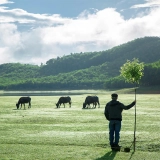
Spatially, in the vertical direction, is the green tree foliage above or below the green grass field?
above

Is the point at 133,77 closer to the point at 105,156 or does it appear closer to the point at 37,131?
the point at 105,156

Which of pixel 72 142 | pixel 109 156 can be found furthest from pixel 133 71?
pixel 109 156

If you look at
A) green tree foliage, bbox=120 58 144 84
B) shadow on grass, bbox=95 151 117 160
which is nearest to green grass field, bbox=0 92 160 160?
shadow on grass, bbox=95 151 117 160

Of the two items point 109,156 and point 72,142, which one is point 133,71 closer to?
point 72,142

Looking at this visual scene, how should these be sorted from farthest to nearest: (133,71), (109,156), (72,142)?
1. (133,71)
2. (72,142)
3. (109,156)

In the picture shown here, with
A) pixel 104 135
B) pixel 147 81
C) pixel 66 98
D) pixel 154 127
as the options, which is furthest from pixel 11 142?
pixel 147 81

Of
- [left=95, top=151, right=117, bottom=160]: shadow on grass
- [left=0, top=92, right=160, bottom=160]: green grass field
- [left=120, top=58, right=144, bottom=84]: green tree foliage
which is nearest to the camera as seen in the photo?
[left=95, top=151, right=117, bottom=160]: shadow on grass

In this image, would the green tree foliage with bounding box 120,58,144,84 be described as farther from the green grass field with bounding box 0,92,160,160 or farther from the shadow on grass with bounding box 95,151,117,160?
the shadow on grass with bounding box 95,151,117,160

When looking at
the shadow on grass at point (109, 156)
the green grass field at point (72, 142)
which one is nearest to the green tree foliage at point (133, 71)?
the green grass field at point (72, 142)

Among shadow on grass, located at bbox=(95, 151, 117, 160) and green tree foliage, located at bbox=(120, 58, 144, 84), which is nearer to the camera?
shadow on grass, located at bbox=(95, 151, 117, 160)

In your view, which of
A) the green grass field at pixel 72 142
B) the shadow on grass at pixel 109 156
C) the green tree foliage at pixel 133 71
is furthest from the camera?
the green tree foliage at pixel 133 71

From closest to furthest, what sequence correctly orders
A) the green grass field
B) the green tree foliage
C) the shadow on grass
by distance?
the shadow on grass → the green grass field → the green tree foliage

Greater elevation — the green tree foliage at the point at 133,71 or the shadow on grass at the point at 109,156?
the green tree foliage at the point at 133,71

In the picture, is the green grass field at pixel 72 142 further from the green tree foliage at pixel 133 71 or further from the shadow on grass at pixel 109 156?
the green tree foliage at pixel 133 71
